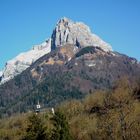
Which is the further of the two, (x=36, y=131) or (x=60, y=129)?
(x=36, y=131)

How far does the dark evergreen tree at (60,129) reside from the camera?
3189 inches

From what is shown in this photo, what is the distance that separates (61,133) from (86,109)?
364ft

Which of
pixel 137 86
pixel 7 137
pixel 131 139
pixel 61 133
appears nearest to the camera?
pixel 131 139

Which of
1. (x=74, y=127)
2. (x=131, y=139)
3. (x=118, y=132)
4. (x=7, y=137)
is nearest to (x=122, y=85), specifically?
(x=7, y=137)

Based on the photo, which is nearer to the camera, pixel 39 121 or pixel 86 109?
pixel 39 121

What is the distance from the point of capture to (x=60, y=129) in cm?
8169

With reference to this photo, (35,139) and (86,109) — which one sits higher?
(86,109)

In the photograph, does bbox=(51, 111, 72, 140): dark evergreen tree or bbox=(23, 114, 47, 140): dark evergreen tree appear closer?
bbox=(51, 111, 72, 140): dark evergreen tree

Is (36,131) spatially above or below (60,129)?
above

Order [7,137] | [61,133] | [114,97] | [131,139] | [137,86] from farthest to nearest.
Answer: [137,86]
[114,97]
[7,137]
[61,133]
[131,139]

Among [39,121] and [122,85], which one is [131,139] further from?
[122,85]

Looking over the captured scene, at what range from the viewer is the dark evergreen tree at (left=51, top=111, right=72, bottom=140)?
266 ft

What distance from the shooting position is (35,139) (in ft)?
270

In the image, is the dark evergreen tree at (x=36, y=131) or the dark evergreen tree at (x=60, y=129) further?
the dark evergreen tree at (x=36, y=131)
